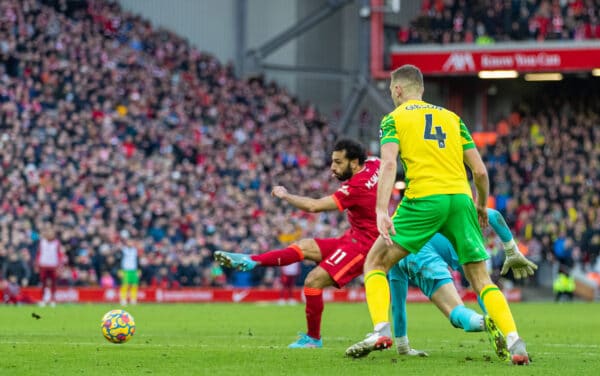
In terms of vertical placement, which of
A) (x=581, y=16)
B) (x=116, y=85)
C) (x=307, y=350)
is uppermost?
(x=581, y=16)

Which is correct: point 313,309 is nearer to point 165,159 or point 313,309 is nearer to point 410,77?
point 410,77

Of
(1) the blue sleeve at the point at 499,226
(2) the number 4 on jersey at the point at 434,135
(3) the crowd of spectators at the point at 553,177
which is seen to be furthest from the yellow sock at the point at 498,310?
(3) the crowd of spectators at the point at 553,177

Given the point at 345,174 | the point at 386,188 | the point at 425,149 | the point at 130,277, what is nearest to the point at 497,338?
the point at 386,188

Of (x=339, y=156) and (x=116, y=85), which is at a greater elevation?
(x=116, y=85)

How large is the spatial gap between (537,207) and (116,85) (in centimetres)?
1395

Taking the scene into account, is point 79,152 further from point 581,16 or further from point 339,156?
point 339,156

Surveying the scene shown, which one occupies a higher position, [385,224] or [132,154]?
[132,154]

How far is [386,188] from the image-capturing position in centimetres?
1008

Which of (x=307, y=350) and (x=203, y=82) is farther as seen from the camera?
(x=203, y=82)

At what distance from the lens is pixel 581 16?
4234 cm

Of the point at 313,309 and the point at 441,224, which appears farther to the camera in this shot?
the point at 313,309

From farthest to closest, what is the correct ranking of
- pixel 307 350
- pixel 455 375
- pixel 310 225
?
pixel 310 225
pixel 307 350
pixel 455 375

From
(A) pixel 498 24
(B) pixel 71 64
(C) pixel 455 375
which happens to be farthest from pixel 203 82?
(C) pixel 455 375

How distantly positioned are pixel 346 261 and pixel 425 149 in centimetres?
279
